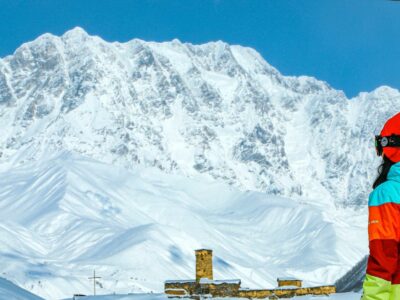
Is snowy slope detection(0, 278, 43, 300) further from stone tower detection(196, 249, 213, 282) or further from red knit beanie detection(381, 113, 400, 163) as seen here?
stone tower detection(196, 249, 213, 282)

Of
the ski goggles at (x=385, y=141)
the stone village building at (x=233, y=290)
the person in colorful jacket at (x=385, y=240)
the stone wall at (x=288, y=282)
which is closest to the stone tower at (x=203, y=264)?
the stone village building at (x=233, y=290)

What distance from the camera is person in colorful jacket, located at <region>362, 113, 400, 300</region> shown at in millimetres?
2865

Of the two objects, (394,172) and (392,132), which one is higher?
(392,132)

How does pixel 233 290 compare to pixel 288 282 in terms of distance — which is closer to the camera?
pixel 233 290

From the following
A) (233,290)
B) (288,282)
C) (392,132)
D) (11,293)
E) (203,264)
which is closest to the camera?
(392,132)

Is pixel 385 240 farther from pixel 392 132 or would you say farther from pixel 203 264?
pixel 203 264

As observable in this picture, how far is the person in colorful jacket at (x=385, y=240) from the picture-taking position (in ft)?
9.40

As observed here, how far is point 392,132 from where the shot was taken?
3045mm

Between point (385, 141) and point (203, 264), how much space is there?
68.0ft

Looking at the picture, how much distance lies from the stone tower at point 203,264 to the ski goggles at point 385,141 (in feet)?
66.7

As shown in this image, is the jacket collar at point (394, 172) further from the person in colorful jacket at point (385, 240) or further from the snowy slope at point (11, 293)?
the snowy slope at point (11, 293)

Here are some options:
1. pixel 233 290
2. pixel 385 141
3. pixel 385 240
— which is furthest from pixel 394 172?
pixel 233 290

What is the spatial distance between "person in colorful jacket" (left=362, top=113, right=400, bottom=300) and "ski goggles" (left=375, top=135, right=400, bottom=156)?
0.04m

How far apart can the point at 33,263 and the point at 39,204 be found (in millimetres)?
53304
